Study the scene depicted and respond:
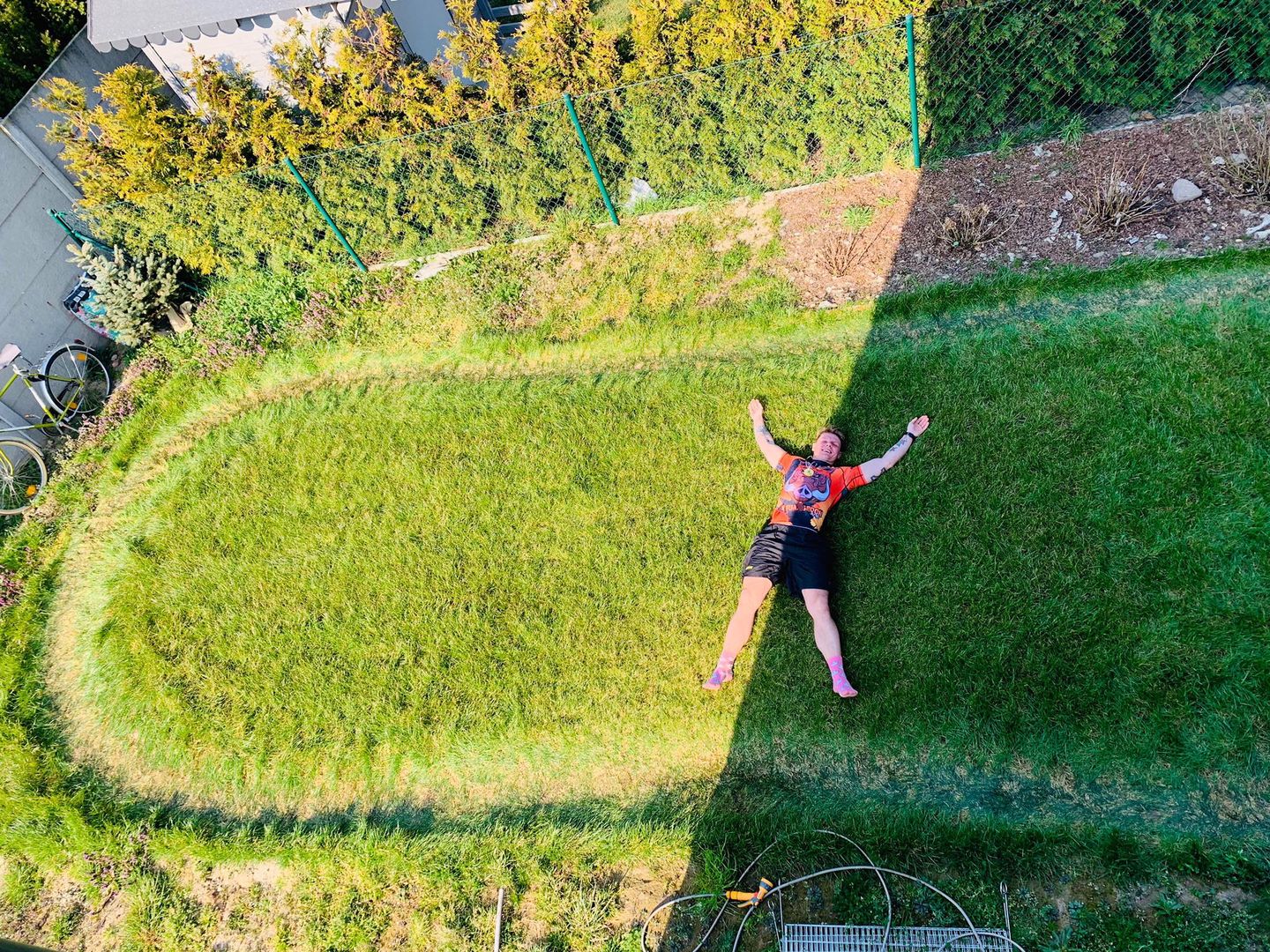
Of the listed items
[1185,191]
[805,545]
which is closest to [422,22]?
[805,545]

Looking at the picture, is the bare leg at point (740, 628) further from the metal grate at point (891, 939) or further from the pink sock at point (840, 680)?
the metal grate at point (891, 939)

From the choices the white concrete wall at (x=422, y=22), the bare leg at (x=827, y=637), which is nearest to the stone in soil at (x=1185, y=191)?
the bare leg at (x=827, y=637)

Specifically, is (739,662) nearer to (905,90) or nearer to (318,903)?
(318,903)

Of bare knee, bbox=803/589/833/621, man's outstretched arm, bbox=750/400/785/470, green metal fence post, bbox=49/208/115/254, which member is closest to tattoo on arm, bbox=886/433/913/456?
man's outstretched arm, bbox=750/400/785/470

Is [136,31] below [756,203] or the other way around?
the other way around

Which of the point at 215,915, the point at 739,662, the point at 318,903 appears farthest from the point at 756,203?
the point at 215,915

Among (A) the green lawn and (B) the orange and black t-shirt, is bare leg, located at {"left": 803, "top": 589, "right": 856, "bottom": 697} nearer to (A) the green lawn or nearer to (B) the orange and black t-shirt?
(A) the green lawn
